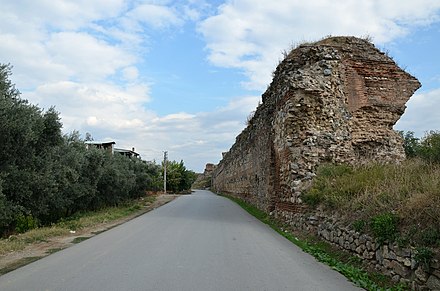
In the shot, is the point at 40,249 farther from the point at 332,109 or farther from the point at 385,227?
the point at 332,109

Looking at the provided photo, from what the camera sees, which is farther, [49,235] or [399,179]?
[49,235]

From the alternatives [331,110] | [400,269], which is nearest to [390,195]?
[400,269]

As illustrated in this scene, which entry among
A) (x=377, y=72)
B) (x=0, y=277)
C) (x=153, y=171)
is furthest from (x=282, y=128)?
(x=153, y=171)

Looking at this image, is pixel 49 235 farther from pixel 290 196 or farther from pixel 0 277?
pixel 290 196

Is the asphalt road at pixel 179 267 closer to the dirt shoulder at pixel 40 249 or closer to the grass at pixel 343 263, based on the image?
the grass at pixel 343 263

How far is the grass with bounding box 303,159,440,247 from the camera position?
21.7 feet

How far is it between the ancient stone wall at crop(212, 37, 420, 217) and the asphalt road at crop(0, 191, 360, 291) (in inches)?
153

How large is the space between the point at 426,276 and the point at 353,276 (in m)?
1.73

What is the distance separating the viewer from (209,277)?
7473 millimetres

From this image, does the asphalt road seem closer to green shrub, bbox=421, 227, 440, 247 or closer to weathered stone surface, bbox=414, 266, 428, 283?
weathered stone surface, bbox=414, 266, 428, 283

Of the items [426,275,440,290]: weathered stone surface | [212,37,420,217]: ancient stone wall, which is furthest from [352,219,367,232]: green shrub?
[212,37,420,217]: ancient stone wall

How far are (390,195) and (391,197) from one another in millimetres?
92

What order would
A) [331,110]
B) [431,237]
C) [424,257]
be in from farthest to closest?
[331,110], [431,237], [424,257]

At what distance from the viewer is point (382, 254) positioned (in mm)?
7426
